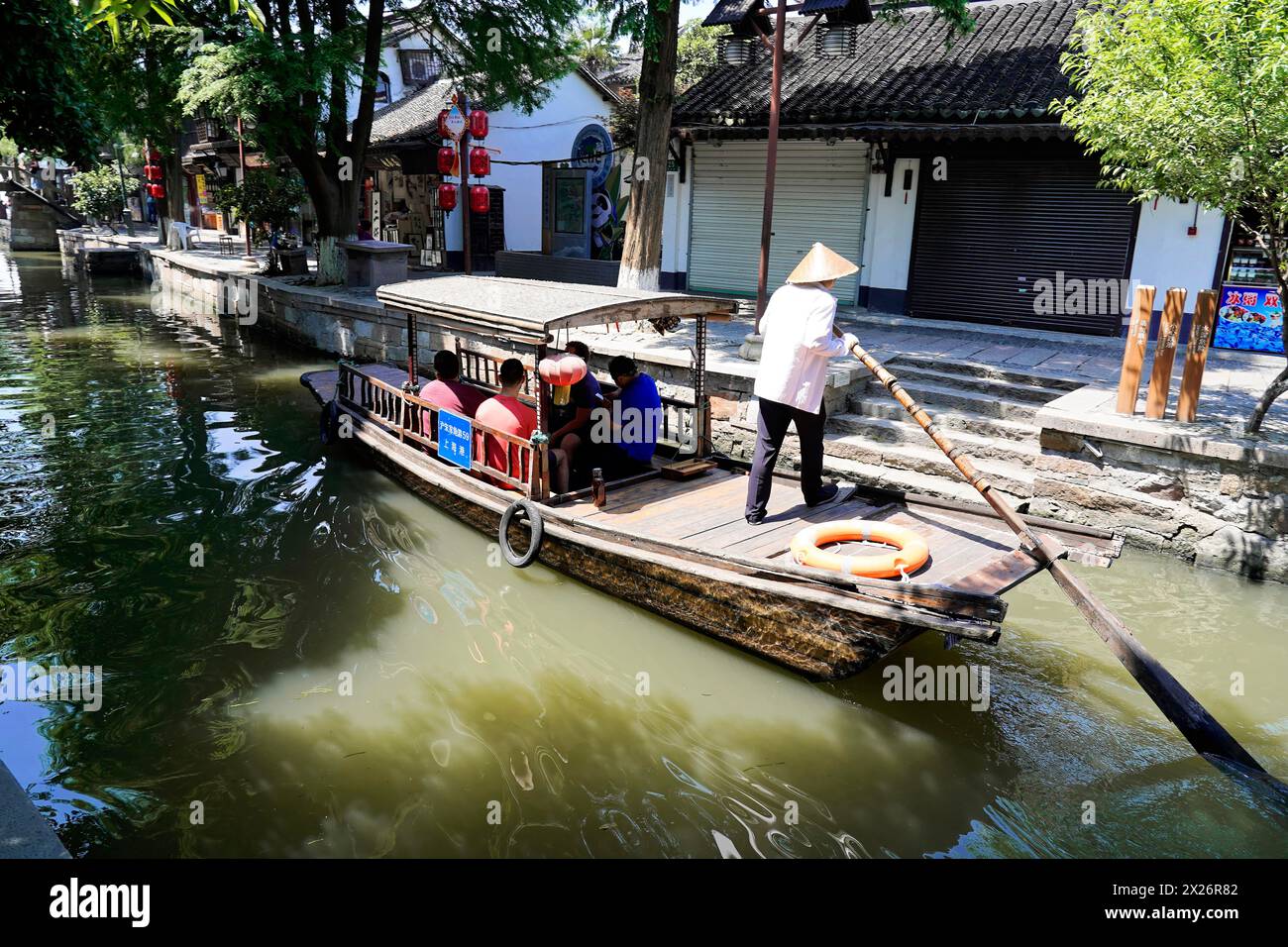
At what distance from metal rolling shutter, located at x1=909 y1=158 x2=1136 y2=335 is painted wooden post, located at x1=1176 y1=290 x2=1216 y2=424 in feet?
18.4

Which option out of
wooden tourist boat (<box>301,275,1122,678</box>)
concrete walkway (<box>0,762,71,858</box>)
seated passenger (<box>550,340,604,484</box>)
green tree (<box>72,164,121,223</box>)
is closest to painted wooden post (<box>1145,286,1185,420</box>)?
wooden tourist boat (<box>301,275,1122,678</box>)

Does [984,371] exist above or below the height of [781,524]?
above

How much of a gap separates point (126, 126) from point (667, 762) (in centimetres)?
2012

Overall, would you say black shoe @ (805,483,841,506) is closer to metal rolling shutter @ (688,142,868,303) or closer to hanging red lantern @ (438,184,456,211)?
metal rolling shutter @ (688,142,868,303)

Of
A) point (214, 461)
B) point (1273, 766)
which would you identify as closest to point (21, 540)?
point (214, 461)

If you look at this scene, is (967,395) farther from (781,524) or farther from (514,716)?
(514,716)

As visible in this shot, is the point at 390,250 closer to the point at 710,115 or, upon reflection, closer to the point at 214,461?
the point at 710,115

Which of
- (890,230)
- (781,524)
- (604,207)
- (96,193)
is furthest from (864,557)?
(96,193)

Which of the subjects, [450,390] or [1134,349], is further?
[450,390]

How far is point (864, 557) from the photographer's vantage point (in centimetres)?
504

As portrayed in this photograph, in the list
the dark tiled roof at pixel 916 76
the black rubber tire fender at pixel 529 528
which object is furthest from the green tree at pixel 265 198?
the black rubber tire fender at pixel 529 528

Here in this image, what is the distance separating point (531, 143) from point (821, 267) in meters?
18.6

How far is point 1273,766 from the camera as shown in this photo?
15.3ft

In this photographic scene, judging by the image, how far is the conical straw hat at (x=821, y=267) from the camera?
220 inches
